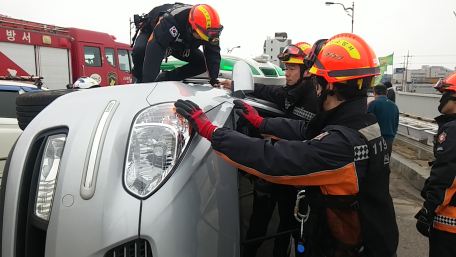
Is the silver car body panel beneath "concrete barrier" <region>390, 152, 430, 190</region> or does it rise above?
above

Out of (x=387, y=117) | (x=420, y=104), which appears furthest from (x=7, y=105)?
(x=420, y=104)

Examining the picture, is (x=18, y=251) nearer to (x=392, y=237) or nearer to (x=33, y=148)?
(x=33, y=148)

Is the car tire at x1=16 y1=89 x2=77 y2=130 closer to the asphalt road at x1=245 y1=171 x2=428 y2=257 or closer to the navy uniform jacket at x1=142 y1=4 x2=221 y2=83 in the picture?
the navy uniform jacket at x1=142 y1=4 x2=221 y2=83

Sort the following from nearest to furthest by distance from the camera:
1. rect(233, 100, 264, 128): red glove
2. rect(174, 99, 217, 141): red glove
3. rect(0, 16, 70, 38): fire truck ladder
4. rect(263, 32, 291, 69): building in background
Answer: rect(174, 99, 217, 141): red glove, rect(233, 100, 264, 128): red glove, rect(0, 16, 70, 38): fire truck ladder, rect(263, 32, 291, 69): building in background

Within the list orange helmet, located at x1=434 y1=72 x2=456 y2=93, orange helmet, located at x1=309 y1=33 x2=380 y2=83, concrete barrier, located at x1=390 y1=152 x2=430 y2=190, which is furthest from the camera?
concrete barrier, located at x1=390 y1=152 x2=430 y2=190

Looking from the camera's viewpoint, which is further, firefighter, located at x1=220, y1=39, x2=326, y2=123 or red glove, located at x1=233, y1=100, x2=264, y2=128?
firefighter, located at x1=220, y1=39, x2=326, y2=123

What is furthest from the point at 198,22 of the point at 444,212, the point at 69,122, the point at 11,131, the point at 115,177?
the point at 11,131

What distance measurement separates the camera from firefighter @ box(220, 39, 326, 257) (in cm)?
249

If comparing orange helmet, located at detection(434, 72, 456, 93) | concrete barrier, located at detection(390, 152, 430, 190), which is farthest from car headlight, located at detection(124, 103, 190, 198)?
concrete barrier, located at detection(390, 152, 430, 190)

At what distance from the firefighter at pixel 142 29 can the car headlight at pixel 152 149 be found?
2215 millimetres

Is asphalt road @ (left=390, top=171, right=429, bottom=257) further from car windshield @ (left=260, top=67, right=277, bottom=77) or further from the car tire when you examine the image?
the car tire

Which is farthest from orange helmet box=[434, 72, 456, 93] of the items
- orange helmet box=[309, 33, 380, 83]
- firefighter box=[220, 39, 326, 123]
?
orange helmet box=[309, 33, 380, 83]

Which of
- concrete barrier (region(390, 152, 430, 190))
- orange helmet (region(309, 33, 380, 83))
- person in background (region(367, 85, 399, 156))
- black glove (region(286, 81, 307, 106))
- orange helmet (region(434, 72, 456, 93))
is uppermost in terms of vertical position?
orange helmet (region(309, 33, 380, 83))

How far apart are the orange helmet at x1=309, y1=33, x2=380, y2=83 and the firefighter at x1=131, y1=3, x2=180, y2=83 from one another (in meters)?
2.08
